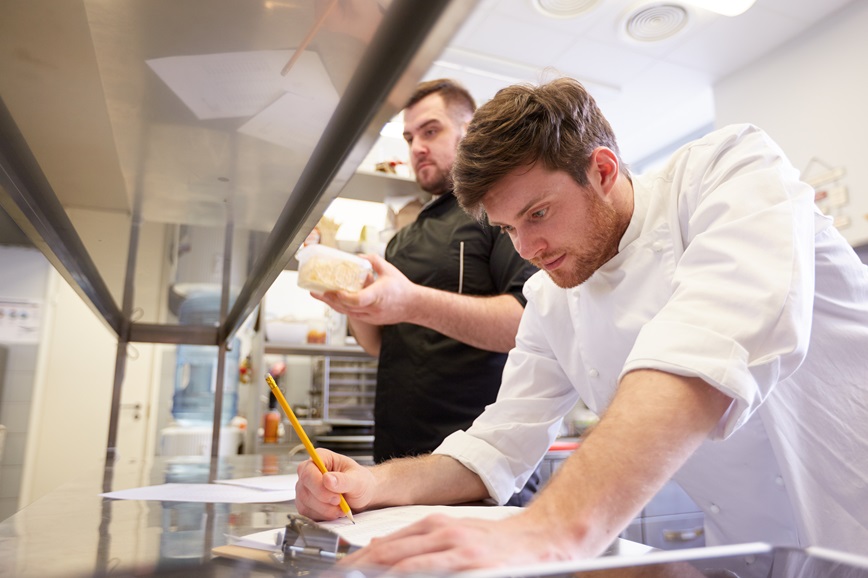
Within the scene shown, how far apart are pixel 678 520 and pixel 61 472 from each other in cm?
345

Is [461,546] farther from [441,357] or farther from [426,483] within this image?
[441,357]

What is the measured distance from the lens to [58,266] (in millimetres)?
1179

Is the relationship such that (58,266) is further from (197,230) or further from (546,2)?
(546,2)

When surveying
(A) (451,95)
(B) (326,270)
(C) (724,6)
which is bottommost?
(B) (326,270)

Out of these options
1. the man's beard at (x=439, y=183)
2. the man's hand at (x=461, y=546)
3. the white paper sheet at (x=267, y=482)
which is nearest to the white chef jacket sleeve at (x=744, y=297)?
the man's hand at (x=461, y=546)

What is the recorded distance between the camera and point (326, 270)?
1.13 m

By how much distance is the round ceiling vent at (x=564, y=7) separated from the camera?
2.80m

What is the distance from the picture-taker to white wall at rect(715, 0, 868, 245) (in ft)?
9.14

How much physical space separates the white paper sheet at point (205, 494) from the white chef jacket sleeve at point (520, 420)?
0.89ft

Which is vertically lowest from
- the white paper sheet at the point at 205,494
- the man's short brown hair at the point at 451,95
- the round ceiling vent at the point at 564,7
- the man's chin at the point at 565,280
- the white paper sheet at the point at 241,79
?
the white paper sheet at the point at 205,494

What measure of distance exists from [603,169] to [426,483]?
1.79 ft

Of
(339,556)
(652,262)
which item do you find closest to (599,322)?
(652,262)

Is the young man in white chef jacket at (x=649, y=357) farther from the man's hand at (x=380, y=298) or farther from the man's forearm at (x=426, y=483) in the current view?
the man's hand at (x=380, y=298)

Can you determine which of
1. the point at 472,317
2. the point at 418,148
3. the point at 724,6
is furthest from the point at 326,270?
the point at 724,6
